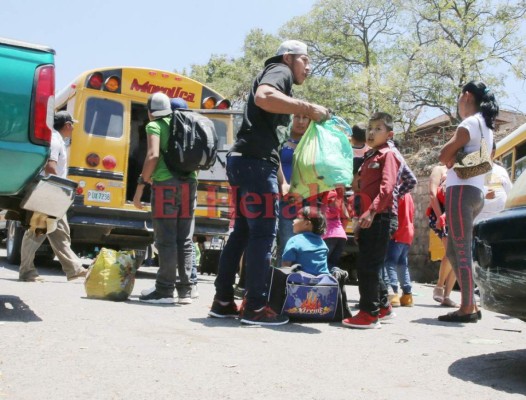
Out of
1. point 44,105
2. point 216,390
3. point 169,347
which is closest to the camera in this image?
point 216,390

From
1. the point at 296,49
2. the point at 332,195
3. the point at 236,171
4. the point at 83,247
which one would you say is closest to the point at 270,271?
the point at 236,171

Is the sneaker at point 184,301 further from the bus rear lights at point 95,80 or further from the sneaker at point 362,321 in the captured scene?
the bus rear lights at point 95,80

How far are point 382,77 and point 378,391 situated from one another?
27.5m

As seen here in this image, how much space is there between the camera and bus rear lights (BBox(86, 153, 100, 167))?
9648 millimetres

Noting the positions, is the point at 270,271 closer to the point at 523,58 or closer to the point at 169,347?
the point at 169,347

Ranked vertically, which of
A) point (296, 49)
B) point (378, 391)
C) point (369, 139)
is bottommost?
point (378, 391)

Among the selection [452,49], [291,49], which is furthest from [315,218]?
[452,49]

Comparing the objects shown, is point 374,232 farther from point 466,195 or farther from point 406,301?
point 406,301

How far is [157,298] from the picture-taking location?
6.09 m

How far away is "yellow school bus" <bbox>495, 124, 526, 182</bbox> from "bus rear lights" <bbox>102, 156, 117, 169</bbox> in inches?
208

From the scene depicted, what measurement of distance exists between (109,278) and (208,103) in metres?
4.91

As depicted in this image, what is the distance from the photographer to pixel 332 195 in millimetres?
6191

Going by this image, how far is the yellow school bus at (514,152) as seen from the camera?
8000mm

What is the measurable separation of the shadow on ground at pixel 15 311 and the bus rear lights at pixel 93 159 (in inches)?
158
